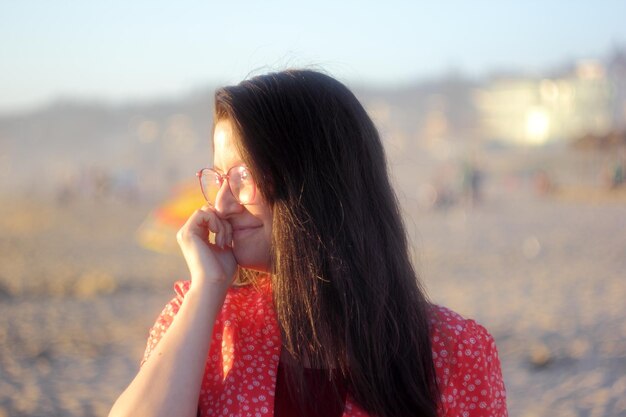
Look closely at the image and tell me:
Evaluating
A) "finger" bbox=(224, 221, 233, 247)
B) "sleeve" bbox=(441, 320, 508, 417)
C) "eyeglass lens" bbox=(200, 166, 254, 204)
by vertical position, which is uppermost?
"eyeglass lens" bbox=(200, 166, 254, 204)

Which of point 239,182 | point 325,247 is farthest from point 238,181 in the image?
point 325,247

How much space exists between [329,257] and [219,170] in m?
0.33

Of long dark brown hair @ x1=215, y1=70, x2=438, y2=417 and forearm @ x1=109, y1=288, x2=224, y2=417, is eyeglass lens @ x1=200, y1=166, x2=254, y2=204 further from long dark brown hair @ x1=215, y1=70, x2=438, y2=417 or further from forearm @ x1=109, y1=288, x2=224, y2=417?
forearm @ x1=109, y1=288, x2=224, y2=417

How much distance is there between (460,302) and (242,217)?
895 cm

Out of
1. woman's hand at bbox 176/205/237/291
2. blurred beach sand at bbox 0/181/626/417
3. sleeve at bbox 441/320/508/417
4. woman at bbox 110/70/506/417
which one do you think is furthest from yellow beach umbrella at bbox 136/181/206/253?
sleeve at bbox 441/320/508/417

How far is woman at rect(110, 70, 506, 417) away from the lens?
169 centimetres

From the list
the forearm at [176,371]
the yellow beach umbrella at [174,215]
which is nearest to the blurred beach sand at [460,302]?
the yellow beach umbrella at [174,215]

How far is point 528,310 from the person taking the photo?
9531 millimetres

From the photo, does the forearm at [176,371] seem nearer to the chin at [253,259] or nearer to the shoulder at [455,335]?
the chin at [253,259]

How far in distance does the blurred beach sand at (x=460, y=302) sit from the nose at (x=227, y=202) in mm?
1130

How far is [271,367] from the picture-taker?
1719mm

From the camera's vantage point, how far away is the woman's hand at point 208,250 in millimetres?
1774

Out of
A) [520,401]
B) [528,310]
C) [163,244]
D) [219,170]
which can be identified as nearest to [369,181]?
[219,170]

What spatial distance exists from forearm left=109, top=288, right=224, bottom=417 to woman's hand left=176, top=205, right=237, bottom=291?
6 cm
